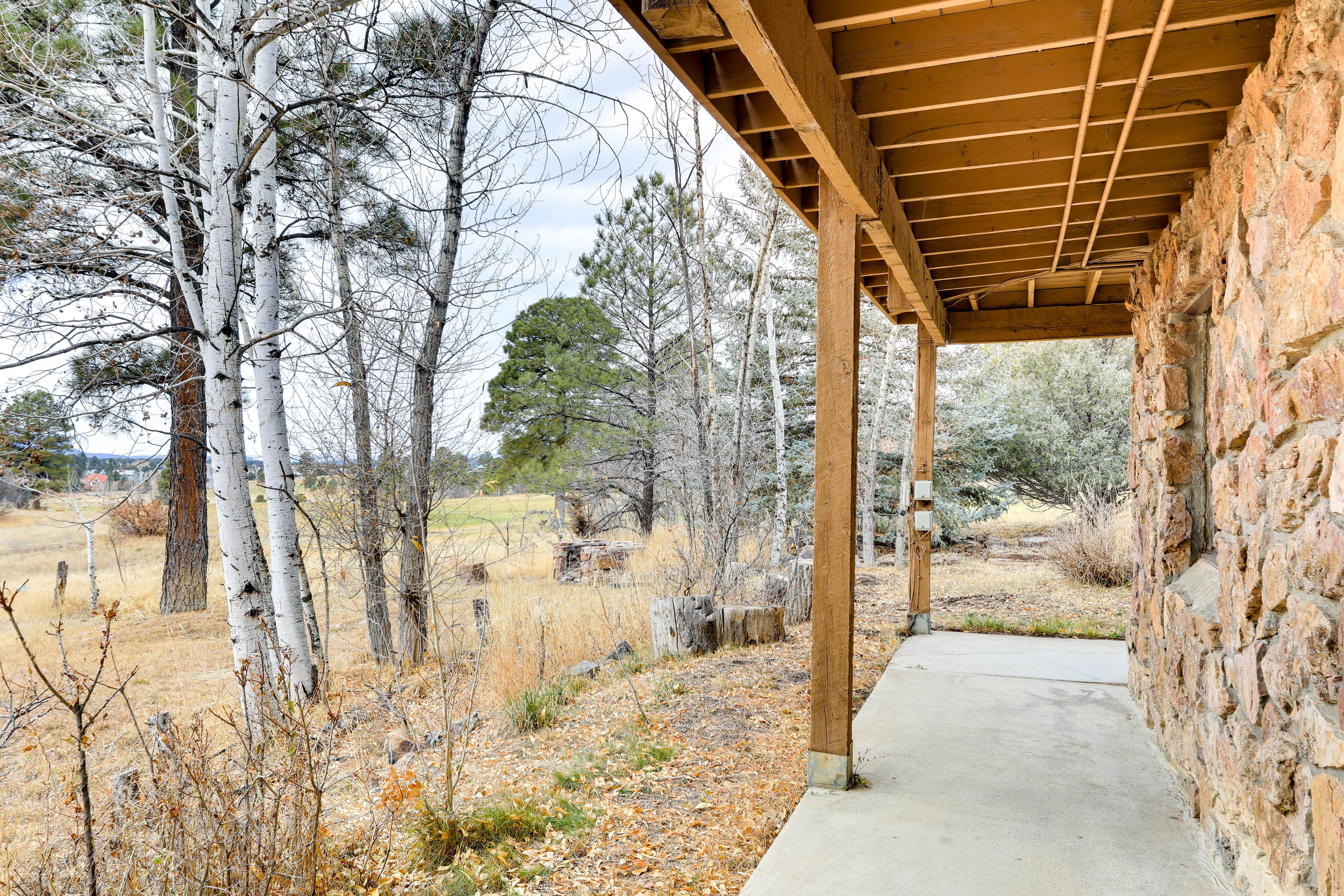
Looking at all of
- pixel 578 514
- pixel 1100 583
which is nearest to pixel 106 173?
pixel 578 514

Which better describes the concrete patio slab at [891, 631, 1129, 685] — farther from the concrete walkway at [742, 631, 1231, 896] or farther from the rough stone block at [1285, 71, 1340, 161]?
the rough stone block at [1285, 71, 1340, 161]

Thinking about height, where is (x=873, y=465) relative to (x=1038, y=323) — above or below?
below

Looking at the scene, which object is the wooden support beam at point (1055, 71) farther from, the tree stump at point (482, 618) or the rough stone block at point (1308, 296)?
the tree stump at point (482, 618)

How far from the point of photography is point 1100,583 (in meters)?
8.86

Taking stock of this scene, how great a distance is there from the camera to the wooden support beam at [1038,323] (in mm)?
5656

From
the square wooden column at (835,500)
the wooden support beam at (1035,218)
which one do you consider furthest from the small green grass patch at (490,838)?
the wooden support beam at (1035,218)

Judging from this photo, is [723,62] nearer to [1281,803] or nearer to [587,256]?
[1281,803]

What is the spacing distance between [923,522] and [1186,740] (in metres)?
2.95

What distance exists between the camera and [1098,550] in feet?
29.1

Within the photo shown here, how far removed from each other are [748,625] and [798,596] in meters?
1.23

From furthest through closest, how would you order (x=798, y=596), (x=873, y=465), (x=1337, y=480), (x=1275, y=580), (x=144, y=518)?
(x=144, y=518)
(x=873, y=465)
(x=798, y=596)
(x=1275, y=580)
(x=1337, y=480)

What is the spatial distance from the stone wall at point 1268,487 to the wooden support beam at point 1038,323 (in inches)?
99.6

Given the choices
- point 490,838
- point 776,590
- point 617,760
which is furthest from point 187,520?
point 490,838

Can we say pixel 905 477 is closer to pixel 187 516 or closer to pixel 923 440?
Answer: pixel 923 440
